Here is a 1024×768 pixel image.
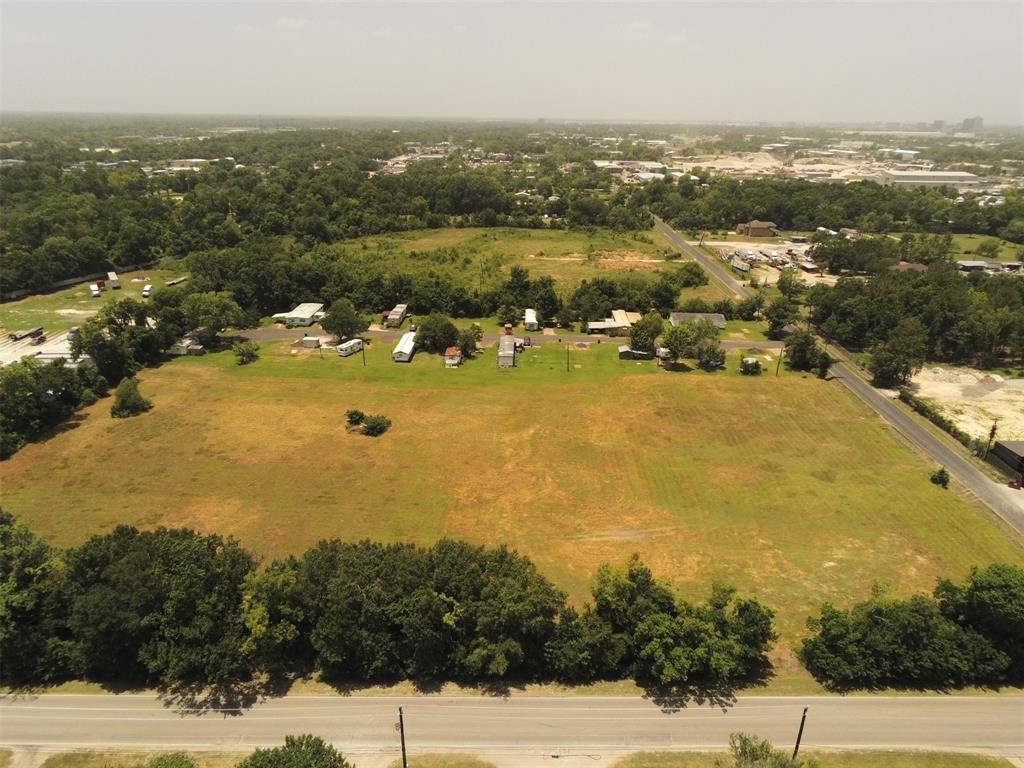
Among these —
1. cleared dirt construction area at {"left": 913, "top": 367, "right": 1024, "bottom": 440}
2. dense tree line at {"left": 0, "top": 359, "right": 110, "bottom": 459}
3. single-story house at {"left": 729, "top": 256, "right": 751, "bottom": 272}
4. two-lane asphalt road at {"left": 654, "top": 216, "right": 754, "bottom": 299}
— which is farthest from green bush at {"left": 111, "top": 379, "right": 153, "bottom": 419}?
single-story house at {"left": 729, "top": 256, "right": 751, "bottom": 272}

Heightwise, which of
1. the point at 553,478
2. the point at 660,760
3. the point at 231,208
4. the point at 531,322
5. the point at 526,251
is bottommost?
the point at 660,760

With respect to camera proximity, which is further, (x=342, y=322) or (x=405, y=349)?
(x=342, y=322)

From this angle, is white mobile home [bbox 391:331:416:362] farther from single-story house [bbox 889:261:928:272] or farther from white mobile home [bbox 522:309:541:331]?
single-story house [bbox 889:261:928:272]

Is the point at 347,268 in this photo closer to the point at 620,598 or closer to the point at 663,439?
the point at 663,439

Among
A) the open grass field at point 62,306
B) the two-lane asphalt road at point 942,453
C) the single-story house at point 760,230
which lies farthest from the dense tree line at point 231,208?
the two-lane asphalt road at point 942,453

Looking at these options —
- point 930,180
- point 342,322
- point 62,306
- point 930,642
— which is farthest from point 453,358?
point 930,180

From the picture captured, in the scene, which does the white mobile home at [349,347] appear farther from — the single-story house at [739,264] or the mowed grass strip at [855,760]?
the single-story house at [739,264]

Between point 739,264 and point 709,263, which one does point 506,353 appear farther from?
point 739,264
